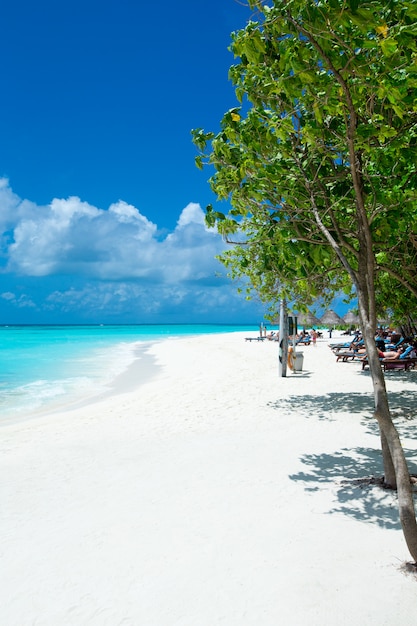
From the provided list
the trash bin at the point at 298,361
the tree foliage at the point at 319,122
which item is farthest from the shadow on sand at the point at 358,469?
the trash bin at the point at 298,361

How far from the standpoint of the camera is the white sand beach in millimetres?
2889

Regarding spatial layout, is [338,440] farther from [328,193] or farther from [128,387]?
[128,387]

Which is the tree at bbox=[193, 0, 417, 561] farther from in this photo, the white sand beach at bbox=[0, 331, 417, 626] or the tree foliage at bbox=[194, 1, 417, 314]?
the white sand beach at bbox=[0, 331, 417, 626]

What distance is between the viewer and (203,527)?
4.01m

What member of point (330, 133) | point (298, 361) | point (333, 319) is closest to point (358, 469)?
point (330, 133)

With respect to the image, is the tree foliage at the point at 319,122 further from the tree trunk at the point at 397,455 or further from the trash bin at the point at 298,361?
the trash bin at the point at 298,361

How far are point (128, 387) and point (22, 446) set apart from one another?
8179 millimetres

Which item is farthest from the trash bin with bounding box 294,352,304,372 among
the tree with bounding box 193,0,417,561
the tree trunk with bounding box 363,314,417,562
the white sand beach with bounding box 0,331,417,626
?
the tree trunk with bounding box 363,314,417,562

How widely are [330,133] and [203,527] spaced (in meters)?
4.28

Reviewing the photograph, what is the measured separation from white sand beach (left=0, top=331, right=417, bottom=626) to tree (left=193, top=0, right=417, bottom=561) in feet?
2.15

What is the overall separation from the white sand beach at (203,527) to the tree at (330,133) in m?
0.66

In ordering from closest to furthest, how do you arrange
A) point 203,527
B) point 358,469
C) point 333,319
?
point 203,527
point 358,469
point 333,319

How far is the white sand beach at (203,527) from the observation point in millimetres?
2889

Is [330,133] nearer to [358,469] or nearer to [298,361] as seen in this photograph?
[358,469]
